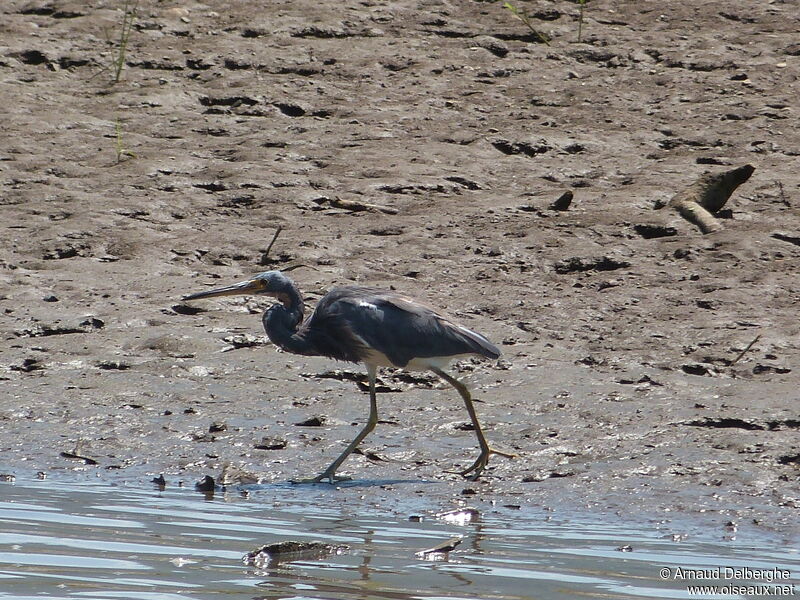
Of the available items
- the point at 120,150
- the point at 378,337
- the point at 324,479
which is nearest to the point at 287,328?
the point at 378,337

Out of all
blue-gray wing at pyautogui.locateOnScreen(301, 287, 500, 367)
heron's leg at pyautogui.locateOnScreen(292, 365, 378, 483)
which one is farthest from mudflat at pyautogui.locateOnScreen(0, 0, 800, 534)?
blue-gray wing at pyautogui.locateOnScreen(301, 287, 500, 367)

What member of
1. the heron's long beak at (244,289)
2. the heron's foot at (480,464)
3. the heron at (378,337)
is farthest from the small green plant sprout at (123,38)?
the heron's foot at (480,464)

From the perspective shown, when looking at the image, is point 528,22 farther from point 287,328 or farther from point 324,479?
point 324,479

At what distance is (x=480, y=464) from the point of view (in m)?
7.39

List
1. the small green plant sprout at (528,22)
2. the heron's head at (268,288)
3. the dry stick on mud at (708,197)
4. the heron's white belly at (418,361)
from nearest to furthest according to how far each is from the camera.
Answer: the heron's white belly at (418,361), the heron's head at (268,288), the dry stick on mud at (708,197), the small green plant sprout at (528,22)

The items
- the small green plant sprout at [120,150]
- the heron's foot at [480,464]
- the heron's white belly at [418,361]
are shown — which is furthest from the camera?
the small green plant sprout at [120,150]

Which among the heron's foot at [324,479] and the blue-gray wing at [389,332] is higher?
the blue-gray wing at [389,332]

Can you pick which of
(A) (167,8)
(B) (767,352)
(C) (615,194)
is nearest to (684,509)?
(B) (767,352)

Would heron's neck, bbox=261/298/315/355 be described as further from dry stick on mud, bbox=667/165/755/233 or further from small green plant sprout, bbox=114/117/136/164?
small green plant sprout, bbox=114/117/136/164

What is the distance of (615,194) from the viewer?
35.7 ft

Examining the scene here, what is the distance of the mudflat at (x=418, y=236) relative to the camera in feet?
25.3

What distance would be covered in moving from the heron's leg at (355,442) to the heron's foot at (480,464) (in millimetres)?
609

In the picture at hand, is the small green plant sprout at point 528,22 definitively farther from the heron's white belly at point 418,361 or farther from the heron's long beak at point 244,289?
the heron's white belly at point 418,361

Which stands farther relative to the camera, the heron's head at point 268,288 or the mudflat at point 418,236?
the heron's head at point 268,288
